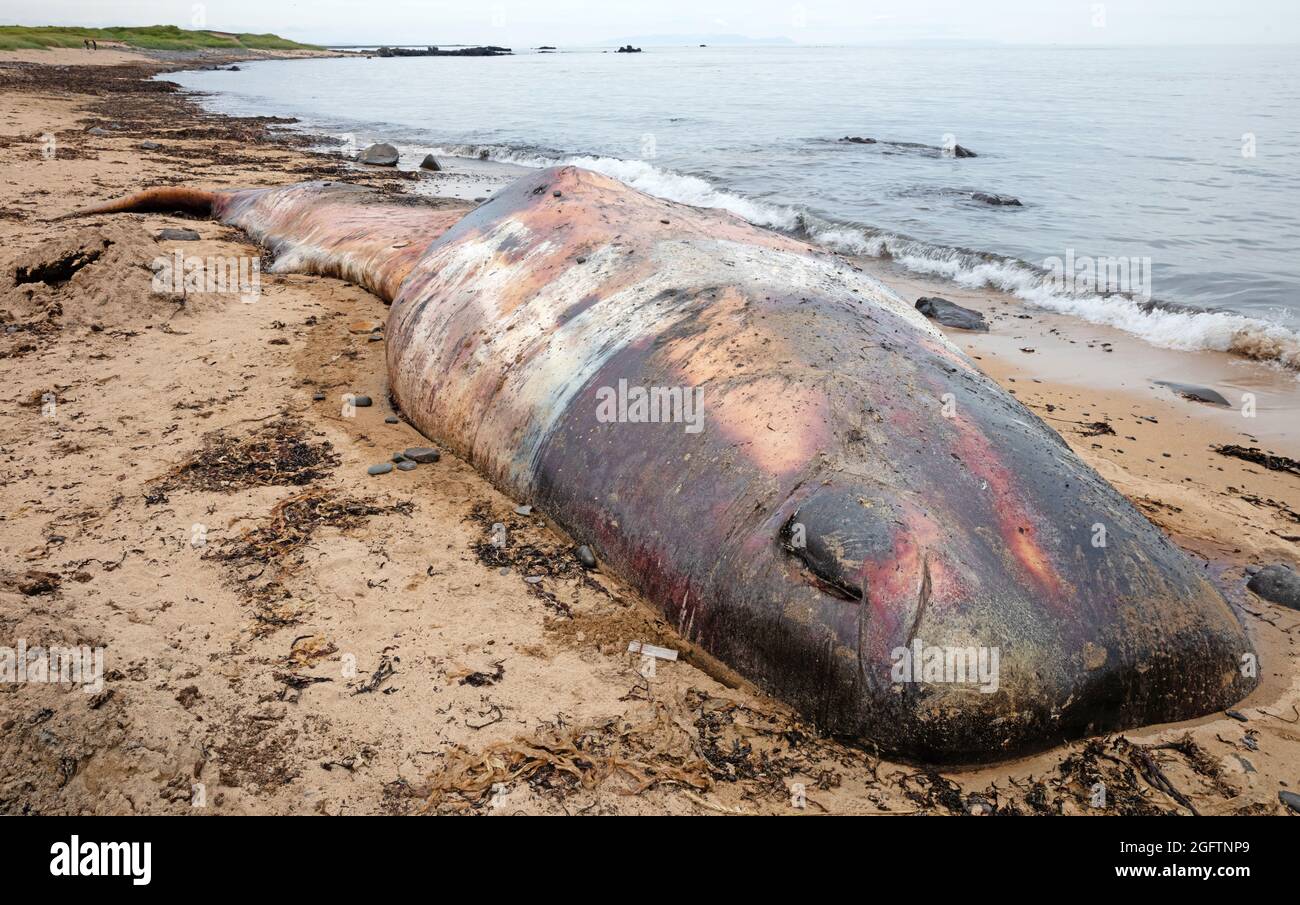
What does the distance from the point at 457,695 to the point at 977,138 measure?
65.3 ft

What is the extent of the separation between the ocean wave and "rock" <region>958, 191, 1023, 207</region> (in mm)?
2603

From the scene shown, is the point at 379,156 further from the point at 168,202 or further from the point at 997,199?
the point at 997,199

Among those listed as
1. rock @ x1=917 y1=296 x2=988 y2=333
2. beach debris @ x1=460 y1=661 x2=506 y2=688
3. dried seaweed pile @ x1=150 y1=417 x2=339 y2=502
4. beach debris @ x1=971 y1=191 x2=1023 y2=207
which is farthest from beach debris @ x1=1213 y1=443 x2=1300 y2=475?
beach debris @ x1=971 y1=191 x2=1023 y2=207

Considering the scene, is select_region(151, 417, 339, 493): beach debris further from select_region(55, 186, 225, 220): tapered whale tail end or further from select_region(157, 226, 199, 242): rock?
select_region(55, 186, 225, 220): tapered whale tail end

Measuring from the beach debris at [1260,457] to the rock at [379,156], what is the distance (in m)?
13.8

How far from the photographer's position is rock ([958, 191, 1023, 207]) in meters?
11.9

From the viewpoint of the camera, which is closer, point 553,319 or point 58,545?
point 58,545

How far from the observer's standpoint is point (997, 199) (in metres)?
12.1

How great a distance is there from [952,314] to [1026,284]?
1.58 metres

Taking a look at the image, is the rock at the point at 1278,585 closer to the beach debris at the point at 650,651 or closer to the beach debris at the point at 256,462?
the beach debris at the point at 650,651

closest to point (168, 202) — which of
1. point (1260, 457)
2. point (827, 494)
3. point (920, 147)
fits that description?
point (827, 494)

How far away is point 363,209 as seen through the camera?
296 inches

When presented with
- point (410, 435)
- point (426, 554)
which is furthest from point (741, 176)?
point (426, 554)
